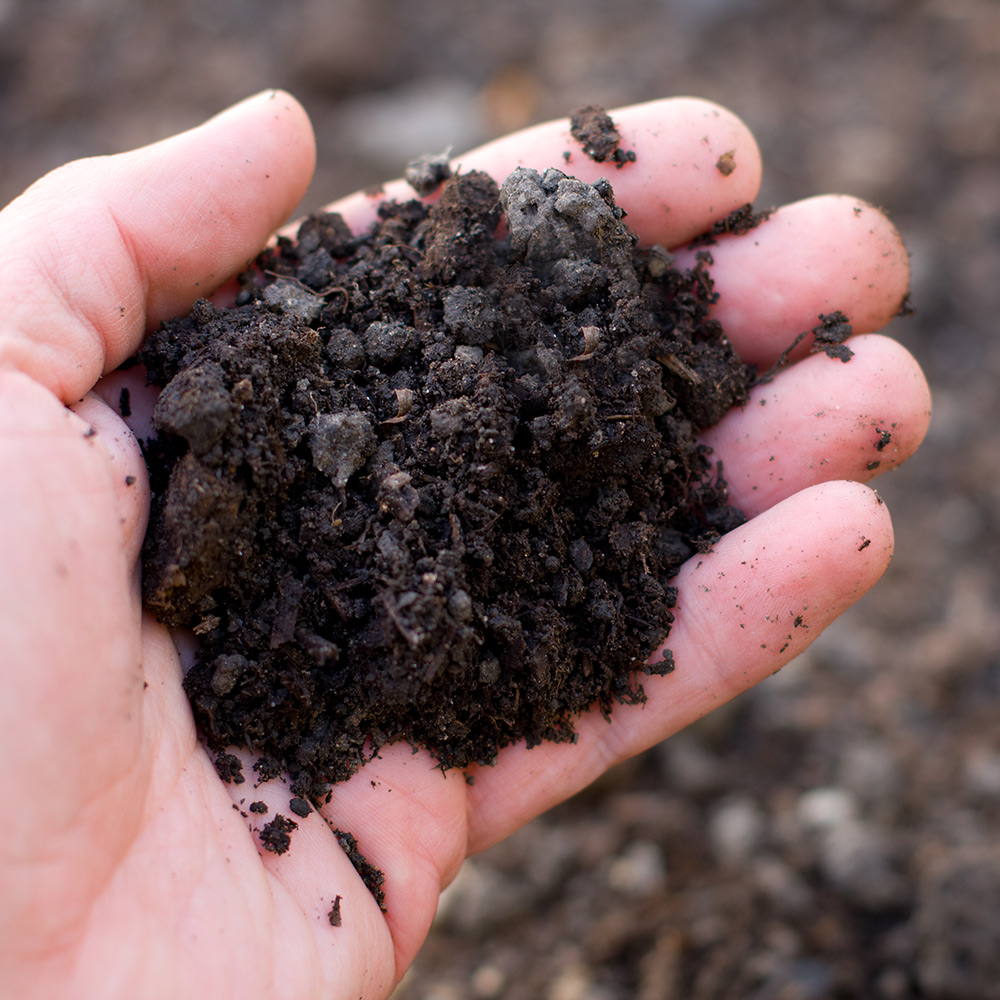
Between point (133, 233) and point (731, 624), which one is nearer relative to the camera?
point (133, 233)

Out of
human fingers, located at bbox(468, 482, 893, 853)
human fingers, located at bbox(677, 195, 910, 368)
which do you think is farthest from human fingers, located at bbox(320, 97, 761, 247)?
human fingers, located at bbox(468, 482, 893, 853)

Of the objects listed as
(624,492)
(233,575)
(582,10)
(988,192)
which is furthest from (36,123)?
(988,192)

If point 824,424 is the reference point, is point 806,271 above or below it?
above

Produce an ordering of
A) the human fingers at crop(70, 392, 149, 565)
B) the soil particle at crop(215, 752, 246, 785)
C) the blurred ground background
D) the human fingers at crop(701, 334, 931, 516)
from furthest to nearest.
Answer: the blurred ground background
the human fingers at crop(701, 334, 931, 516)
the soil particle at crop(215, 752, 246, 785)
the human fingers at crop(70, 392, 149, 565)

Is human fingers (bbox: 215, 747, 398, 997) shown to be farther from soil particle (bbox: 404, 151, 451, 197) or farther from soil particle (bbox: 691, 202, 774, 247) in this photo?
soil particle (bbox: 691, 202, 774, 247)

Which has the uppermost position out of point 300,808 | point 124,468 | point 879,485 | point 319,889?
point 124,468

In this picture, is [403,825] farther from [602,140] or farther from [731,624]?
[602,140]

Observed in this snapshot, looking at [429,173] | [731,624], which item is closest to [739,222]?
[429,173]
